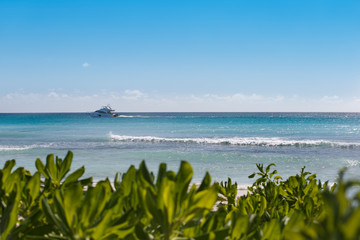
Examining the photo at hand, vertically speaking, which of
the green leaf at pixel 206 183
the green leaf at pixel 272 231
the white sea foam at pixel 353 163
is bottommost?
the white sea foam at pixel 353 163

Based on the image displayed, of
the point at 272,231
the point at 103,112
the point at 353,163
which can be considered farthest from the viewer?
the point at 103,112

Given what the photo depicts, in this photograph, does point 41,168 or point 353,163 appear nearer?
point 41,168

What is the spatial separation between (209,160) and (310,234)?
1173 centimetres

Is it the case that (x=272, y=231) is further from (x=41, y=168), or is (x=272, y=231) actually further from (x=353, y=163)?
(x=353, y=163)

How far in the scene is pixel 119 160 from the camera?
1177 centimetres

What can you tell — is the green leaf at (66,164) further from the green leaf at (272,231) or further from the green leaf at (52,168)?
the green leaf at (272,231)

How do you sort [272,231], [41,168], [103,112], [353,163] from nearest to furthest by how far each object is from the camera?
[272,231] → [41,168] → [353,163] → [103,112]

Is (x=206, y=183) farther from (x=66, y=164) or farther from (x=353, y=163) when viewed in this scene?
(x=353, y=163)

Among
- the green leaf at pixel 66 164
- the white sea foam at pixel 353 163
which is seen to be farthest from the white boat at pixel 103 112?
the green leaf at pixel 66 164

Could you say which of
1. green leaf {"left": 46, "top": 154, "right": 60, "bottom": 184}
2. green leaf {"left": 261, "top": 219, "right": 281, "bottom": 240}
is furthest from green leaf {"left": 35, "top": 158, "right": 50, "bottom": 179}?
green leaf {"left": 261, "top": 219, "right": 281, "bottom": 240}

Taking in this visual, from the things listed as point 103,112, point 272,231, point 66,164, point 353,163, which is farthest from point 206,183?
point 103,112

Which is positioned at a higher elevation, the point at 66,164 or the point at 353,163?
the point at 66,164

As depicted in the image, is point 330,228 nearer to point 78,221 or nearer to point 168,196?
point 168,196

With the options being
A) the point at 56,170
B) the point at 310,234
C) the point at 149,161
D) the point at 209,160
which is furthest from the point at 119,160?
the point at 310,234
